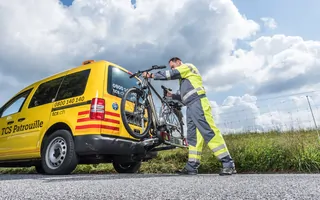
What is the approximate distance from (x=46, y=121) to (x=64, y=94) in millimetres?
590

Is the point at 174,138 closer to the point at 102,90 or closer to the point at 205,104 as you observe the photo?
the point at 205,104

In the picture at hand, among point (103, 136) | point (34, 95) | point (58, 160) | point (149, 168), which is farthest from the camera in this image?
point (149, 168)

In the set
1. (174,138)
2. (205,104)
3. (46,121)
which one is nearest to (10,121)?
(46,121)

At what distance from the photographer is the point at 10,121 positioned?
6.00 meters

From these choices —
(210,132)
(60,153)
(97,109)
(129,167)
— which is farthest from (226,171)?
(60,153)

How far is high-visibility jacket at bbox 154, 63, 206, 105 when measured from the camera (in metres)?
4.68

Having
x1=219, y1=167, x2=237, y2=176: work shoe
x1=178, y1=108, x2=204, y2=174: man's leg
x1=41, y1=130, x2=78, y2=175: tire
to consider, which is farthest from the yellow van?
x1=219, y1=167, x2=237, y2=176: work shoe

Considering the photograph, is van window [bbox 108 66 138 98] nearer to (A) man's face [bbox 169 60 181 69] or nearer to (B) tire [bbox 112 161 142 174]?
(A) man's face [bbox 169 60 181 69]

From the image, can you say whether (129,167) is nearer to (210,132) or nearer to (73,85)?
(73,85)

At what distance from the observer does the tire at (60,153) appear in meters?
→ 4.50

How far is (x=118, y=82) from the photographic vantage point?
5020 mm

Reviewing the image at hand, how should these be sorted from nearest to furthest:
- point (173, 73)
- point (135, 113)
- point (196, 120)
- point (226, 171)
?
point (226, 171)
point (196, 120)
point (173, 73)
point (135, 113)

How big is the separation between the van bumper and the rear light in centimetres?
30

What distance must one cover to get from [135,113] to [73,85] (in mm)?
1200
